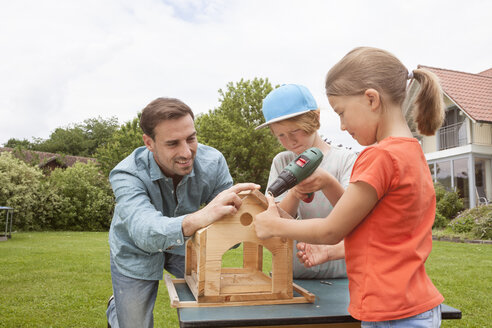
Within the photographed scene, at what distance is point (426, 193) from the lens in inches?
68.1

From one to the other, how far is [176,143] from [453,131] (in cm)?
2111

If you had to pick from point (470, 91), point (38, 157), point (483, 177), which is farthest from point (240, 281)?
point (38, 157)

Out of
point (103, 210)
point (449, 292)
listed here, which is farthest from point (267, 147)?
point (449, 292)

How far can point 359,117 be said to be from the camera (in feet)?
6.00

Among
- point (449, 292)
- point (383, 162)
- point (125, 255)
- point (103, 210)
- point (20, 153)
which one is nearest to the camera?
point (383, 162)

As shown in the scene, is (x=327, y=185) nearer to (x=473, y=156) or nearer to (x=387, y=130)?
(x=387, y=130)

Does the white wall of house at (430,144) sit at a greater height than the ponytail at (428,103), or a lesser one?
greater

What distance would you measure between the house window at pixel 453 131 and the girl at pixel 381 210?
2028 cm

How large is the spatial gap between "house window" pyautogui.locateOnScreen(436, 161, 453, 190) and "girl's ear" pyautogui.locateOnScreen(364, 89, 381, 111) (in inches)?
815

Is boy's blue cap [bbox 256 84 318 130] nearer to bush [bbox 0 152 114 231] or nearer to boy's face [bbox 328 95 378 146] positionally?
boy's face [bbox 328 95 378 146]

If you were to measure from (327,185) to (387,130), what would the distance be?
0.53m

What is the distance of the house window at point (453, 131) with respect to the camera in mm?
20327

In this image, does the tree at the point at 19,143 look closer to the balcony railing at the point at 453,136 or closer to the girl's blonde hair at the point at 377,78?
the balcony railing at the point at 453,136

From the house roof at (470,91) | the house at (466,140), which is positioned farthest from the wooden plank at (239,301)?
the house roof at (470,91)
